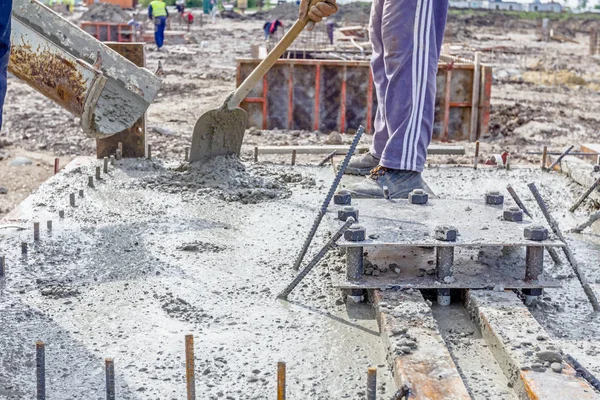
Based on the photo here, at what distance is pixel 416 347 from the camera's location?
2.46m

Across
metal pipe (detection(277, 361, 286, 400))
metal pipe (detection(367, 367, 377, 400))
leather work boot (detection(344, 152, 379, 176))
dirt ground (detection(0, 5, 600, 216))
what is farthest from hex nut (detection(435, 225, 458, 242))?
dirt ground (detection(0, 5, 600, 216))

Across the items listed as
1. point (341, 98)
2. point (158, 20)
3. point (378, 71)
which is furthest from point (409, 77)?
point (158, 20)

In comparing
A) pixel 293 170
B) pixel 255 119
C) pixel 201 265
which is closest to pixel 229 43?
pixel 255 119

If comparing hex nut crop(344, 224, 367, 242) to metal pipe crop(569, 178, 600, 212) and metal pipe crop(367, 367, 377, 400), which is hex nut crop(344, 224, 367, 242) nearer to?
metal pipe crop(367, 367, 377, 400)

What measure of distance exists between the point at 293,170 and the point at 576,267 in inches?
99.9

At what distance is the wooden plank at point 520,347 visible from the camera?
86.7 inches

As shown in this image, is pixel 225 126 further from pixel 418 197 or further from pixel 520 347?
pixel 520 347

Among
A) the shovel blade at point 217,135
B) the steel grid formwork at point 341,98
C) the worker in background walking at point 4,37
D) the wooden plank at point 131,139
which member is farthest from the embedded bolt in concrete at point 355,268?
the steel grid formwork at point 341,98

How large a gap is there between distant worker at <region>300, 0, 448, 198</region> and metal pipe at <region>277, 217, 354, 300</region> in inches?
33.5

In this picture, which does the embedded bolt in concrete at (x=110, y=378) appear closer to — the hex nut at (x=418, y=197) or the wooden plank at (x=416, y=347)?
the wooden plank at (x=416, y=347)

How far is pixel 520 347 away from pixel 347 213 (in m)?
0.96

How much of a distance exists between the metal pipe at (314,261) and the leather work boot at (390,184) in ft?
2.70

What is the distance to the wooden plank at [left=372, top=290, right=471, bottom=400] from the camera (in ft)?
7.31

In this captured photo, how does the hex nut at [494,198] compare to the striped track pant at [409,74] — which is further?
the striped track pant at [409,74]
